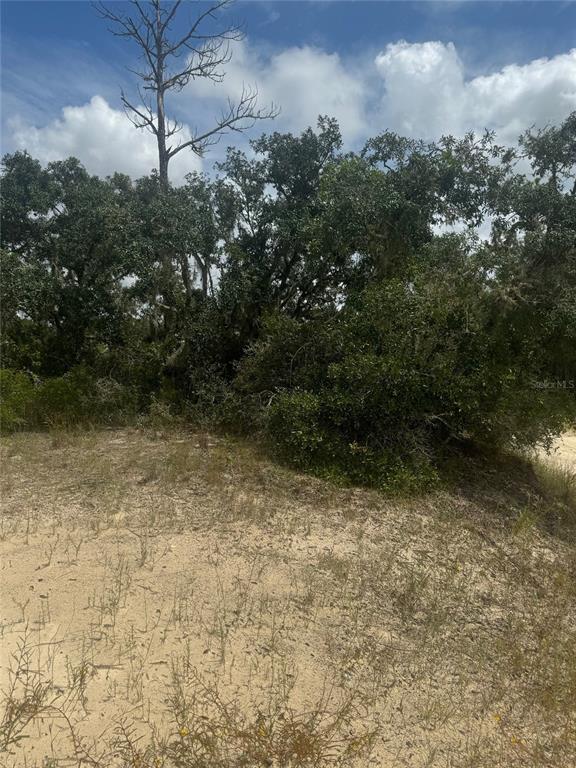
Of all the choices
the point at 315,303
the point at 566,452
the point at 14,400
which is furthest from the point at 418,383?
the point at 566,452

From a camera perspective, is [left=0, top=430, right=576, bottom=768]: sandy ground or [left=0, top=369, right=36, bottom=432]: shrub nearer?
[left=0, top=430, right=576, bottom=768]: sandy ground

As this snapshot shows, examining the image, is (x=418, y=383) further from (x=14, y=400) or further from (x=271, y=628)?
(x=14, y=400)

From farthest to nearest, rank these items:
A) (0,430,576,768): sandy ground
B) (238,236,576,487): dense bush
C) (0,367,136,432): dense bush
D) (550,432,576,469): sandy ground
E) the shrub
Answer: (550,432,576,469): sandy ground, (0,367,136,432): dense bush, the shrub, (238,236,576,487): dense bush, (0,430,576,768): sandy ground

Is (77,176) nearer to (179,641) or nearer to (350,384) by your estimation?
(350,384)

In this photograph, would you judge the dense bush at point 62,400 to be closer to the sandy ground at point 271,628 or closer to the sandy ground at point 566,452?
the sandy ground at point 271,628

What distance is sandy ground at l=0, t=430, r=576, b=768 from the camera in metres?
3.09

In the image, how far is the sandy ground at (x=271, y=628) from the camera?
3092 mm

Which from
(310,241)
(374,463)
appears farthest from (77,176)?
(374,463)

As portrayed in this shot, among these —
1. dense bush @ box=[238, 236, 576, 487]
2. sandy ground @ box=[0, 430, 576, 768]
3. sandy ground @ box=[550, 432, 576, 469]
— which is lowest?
sandy ground @ box=[0, 430, 576, 768]

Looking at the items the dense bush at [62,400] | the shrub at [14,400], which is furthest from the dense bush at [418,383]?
the shrub at [14,400]

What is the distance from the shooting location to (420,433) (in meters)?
7.98

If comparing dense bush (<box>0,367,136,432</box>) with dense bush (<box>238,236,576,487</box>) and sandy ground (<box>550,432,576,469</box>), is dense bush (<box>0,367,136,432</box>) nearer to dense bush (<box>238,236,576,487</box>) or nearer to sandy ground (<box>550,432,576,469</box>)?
dense bush (<box>238,236,576,487</box>)

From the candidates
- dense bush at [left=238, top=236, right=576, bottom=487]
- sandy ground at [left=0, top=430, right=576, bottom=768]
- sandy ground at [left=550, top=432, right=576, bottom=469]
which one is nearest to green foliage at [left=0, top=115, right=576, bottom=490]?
dense bush at [left=238, top=236, right=576, bottom=487]

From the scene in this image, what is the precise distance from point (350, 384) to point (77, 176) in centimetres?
828
